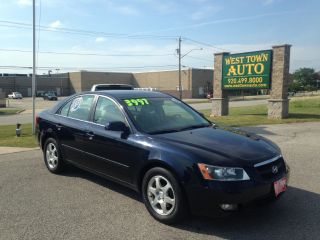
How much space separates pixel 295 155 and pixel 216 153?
4.91 meters

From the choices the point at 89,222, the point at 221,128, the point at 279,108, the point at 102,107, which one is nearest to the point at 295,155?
the point at 221,128

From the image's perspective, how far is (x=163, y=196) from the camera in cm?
448

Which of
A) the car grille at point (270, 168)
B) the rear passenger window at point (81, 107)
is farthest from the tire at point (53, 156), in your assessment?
the car grille at point (270, 168)

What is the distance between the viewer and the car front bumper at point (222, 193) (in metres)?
3.98

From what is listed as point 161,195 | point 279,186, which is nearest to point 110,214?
point 161,195

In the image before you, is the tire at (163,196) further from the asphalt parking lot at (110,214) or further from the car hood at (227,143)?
the car hood at (227,143)

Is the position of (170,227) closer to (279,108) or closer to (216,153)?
(216,153)

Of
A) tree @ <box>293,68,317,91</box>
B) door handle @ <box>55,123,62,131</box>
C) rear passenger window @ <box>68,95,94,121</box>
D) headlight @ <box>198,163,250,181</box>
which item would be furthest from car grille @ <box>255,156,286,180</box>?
tree @ <box>293,68,317,91</box>

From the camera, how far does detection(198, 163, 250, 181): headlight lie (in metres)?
4.04

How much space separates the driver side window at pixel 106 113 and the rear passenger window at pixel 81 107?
26 cm

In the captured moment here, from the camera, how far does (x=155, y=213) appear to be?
4.58m

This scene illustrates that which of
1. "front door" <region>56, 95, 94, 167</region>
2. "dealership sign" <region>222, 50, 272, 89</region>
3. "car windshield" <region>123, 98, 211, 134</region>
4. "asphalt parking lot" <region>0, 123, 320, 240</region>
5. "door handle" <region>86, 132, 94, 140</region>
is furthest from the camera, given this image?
"dealership sign" <region>222, 50, 272, 89</region>

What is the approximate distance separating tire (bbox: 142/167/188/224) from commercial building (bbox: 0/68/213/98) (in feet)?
239

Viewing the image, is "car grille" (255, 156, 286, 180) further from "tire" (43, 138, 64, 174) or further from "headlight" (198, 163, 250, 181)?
"tire" (43, 138, 64, 174)
